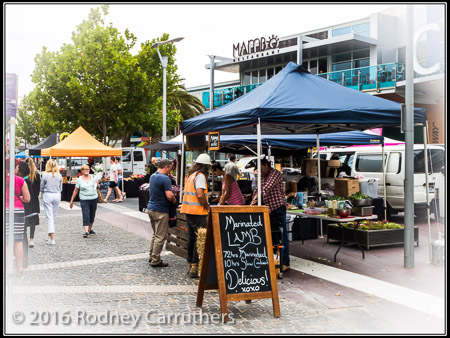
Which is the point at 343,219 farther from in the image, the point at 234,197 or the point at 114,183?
the point at 114,183

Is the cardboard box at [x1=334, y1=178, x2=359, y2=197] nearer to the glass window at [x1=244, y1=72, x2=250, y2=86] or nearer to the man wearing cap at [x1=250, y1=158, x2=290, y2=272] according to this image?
the man wearing cap at [x1=250, y1=158, x2=290, y2=272]

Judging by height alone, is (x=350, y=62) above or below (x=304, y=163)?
above

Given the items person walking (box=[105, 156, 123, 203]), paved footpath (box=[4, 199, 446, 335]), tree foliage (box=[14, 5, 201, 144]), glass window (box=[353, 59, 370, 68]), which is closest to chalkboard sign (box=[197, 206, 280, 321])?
paved footpath (box=[4, 199, 446, 335])

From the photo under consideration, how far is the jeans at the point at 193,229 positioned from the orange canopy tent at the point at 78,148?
1179 cm

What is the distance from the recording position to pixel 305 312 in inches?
203

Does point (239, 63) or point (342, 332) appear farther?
point (239, 63)

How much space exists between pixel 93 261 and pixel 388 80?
18348 mm

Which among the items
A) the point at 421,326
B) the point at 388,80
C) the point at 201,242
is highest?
the point at 388,80

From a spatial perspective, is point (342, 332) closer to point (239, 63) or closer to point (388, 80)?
point (388, 80)

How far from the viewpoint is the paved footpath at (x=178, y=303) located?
4.62 meters

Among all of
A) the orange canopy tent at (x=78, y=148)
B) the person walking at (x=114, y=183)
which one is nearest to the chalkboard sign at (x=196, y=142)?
the orange canopy tent at (x=78, y=148)

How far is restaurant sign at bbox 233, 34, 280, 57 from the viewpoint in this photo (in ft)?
95.6

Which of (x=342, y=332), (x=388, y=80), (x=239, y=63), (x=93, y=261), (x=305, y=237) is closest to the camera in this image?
(x=342, y=332)

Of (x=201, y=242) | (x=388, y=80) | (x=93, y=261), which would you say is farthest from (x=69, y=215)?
(x=388, y=80)
